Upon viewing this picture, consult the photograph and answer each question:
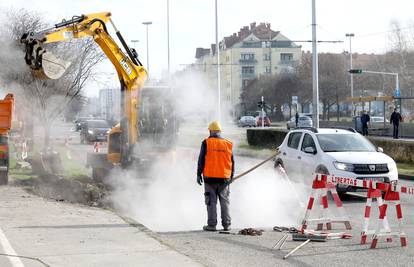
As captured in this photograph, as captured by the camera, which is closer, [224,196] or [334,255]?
[334,255]

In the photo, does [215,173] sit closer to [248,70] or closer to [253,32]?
[248,70]

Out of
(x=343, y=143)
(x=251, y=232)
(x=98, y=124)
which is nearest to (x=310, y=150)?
(x=343, y=143)

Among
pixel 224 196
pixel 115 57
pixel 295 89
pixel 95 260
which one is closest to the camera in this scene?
pixel 95 260

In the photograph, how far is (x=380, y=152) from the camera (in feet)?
54.5

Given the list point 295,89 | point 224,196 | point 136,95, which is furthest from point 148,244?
point 295,89

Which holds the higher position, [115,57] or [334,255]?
[115,57]

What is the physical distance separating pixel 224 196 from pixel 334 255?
113 inches

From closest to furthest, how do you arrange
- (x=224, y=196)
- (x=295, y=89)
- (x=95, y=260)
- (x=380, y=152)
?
1. (x=95, y=260)
2. (x=224, y=196)
3. (x=380, y=152)
4. (x=295, y=89)

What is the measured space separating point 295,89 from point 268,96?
138 inches

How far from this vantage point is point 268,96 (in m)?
83.9

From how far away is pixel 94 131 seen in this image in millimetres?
46062

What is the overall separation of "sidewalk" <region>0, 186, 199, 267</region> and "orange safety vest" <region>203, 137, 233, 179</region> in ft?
5.03

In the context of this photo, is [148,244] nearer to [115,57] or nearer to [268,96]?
[115,57]

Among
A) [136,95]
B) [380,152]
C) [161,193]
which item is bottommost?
[161,193]
